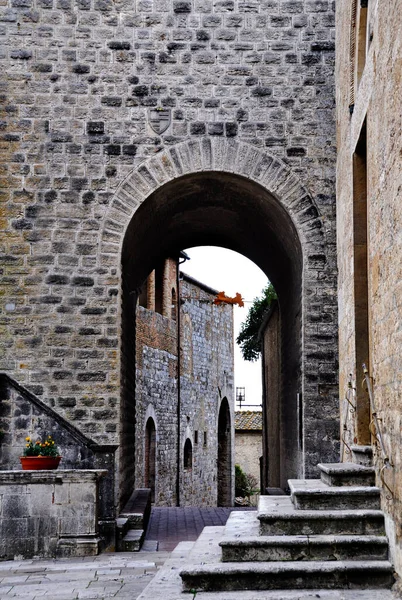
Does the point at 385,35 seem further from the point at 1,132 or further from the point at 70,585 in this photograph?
the point at 1,132

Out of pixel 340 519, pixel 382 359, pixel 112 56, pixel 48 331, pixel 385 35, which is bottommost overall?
pixel 340 519

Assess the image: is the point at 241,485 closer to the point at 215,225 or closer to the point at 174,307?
the point at 174,307

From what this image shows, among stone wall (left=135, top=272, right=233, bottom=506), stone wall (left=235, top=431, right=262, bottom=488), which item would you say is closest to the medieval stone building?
stone wall (left=135, top=272, right=233, bottom=506)

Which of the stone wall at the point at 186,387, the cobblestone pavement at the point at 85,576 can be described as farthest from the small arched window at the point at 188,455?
the cobblestone pavement at the point at 85,576

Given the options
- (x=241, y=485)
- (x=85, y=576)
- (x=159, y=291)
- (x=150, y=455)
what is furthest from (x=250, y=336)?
(x=85, y=576)

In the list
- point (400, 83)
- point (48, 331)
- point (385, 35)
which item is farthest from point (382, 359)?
point (48, 331)

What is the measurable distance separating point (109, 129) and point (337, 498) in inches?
217

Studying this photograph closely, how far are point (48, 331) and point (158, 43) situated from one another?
364cm

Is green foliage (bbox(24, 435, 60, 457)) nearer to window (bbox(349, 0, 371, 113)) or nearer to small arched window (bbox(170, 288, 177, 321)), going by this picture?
window (bbox(349, 0, 371, 113))

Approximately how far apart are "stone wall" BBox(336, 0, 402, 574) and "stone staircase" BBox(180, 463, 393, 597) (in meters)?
0.17

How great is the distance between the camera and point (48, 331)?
30.2ft

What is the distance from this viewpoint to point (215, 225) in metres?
11.9

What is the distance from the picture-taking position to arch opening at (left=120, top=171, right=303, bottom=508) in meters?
9.77

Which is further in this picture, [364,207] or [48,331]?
[48,331]
